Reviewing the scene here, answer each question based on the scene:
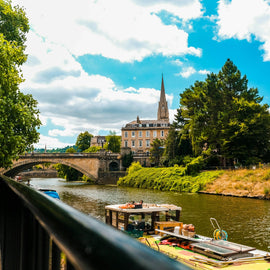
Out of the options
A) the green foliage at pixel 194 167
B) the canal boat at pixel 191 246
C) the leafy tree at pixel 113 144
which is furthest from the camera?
the leafy tree at pixel 113 144

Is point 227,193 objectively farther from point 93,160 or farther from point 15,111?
point 93,160

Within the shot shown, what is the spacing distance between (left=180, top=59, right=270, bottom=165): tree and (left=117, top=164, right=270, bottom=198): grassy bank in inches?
177

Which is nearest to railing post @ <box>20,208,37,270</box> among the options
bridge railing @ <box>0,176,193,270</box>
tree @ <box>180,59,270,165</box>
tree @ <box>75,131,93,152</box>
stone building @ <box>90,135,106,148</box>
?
bridge railing @ <box>0,176,193,270</box>

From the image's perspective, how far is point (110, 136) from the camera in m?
91.0

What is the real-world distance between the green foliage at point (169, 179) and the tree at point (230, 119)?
4395mm

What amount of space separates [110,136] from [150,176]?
5022 cm

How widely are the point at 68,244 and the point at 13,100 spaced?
1288cm

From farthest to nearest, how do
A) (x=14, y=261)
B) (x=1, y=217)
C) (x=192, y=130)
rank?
(x=192, y=130) < (x=1, y=217) < (x=14, y=261)

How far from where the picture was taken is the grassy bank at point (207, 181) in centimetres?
2809

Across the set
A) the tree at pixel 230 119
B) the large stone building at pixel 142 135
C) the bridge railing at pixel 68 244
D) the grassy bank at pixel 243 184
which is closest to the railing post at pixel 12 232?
the bridge railing at pixel 68 244

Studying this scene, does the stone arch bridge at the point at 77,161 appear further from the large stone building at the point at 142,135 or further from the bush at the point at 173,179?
the large stone building at the point at 142,135

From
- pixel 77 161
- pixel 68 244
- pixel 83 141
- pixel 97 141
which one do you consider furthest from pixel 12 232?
pixel 97 141

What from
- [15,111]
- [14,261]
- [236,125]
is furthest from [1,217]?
[236,125]

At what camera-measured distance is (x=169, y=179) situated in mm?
38594
